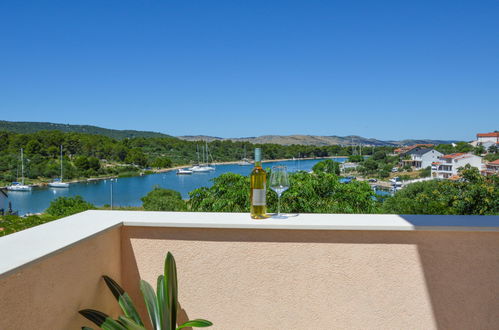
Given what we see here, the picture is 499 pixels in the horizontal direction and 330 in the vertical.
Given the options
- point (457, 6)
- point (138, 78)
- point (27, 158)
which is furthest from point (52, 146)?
point (457, 6)

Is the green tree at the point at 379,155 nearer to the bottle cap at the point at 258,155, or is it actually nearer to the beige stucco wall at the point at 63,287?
the bottle cap at the point at 258,155

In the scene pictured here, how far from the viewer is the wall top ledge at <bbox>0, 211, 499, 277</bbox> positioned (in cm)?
107

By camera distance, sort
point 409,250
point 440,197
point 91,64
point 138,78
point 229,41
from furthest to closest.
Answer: point 138,78
point 91,64
point 229,41
point 440,197
point 409,250

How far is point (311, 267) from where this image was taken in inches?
49.3

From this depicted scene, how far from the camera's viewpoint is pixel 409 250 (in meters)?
1.22

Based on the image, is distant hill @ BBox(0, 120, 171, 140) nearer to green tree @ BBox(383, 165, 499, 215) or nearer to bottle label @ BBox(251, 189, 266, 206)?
green tree @ BBox(383, 165, 499, 215)

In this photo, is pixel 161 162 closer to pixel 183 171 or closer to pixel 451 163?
pixel 183 171

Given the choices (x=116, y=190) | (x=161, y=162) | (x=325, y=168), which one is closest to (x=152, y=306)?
(x=325, y=168)

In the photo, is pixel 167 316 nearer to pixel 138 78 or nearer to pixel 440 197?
pixel 440 197

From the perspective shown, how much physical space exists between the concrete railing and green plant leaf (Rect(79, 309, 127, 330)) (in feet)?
0.29

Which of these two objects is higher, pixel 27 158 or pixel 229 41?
pixel 229 41

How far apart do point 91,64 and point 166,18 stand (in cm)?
1687

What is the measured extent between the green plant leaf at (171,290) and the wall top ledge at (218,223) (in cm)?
16

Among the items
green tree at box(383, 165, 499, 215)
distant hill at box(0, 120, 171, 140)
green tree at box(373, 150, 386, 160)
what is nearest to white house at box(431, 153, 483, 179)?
green tree at box(373, 150, 386, 160)
